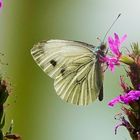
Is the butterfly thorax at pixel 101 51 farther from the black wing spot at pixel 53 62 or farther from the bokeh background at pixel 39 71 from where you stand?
the bokeh background at pixel 39 71

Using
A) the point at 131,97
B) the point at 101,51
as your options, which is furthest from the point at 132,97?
the point at 101,51

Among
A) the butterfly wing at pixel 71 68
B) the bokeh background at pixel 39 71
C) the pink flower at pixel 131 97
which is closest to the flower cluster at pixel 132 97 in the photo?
the pink flower at pixel 131 97

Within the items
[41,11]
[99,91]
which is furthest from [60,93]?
[41,11]

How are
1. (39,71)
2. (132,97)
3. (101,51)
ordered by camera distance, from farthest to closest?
(39,71), (101,51), (132,97)

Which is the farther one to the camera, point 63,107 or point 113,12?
point 63,107

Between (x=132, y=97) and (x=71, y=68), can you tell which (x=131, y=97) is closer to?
(x=132, y=97)

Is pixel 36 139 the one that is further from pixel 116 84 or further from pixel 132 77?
pixel 132 77
